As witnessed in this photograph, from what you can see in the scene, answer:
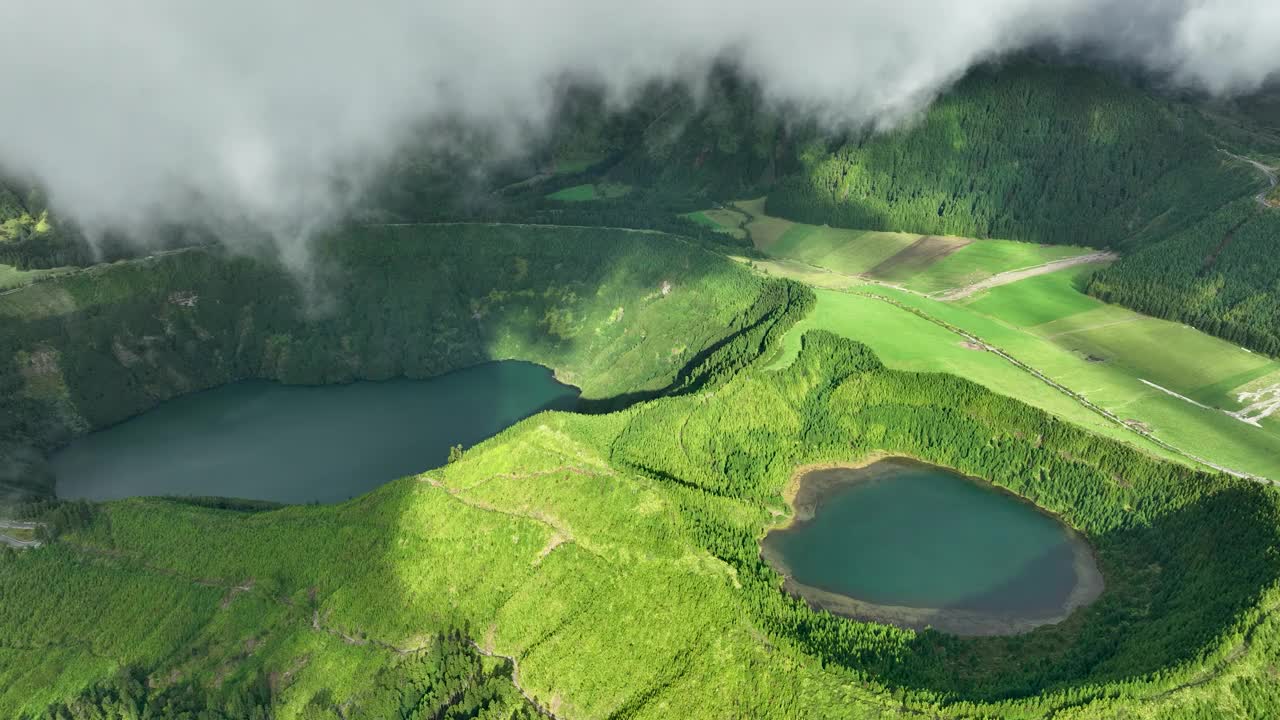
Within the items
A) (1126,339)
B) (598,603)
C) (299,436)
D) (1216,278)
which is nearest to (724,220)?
(1126,339)

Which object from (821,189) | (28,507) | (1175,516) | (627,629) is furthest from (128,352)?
(1175,516)

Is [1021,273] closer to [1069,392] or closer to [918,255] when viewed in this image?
[918,255]

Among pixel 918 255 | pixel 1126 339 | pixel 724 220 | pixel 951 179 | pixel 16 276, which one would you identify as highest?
pixel 16 276

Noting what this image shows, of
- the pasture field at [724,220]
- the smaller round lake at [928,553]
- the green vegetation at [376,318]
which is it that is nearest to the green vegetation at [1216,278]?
the smaller round lake at [928,553]

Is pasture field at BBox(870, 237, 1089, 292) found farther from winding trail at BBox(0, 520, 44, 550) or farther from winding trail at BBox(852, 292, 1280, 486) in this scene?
winding trail at BBox(0, 520, 44, 550)

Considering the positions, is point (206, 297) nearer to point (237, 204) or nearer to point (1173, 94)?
point (237, 204)

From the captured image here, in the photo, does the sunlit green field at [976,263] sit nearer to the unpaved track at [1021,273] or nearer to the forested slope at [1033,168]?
the unpaved track at [1021,273]

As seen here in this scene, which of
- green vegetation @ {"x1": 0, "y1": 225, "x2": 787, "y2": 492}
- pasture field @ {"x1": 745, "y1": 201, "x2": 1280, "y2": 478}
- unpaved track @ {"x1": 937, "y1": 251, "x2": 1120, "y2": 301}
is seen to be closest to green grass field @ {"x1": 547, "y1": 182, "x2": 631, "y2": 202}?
green vegetation @ {"x1": 0, "y1": 225, "x2": 787, "y2": 492}
